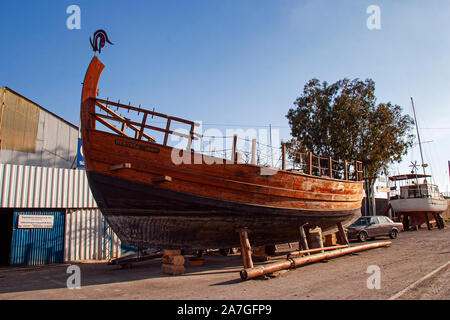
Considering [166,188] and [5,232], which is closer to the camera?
[166,188]

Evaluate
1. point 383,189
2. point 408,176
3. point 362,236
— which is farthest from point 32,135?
point 408,176

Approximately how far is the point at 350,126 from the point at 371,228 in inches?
305

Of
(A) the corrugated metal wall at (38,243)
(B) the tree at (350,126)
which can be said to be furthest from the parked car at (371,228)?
(A) the corrugated metal wall at (38,243)

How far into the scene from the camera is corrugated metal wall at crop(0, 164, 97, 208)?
1071 centimetres

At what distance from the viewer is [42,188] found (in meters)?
11.4

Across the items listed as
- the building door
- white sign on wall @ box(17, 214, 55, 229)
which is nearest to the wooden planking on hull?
white sign on wall @ box(17, 214, 55, 229)

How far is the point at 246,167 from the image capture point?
23.6ft

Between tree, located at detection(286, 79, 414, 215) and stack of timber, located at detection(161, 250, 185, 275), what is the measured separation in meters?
13.8

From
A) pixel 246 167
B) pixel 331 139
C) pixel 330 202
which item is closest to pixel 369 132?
pixel 331 139

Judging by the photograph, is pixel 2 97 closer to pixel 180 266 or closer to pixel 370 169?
pixel 180 266

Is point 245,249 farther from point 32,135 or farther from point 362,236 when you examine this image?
point 32,135

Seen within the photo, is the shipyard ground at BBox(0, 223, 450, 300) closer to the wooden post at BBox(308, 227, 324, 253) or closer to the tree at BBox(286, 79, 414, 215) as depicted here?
the wooden post at BBox(308, 227, 324, 253)

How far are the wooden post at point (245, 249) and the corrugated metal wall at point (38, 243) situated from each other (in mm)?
8305

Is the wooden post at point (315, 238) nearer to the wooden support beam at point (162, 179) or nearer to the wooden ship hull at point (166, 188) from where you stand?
the wooden ship hull at point (166, 188)
